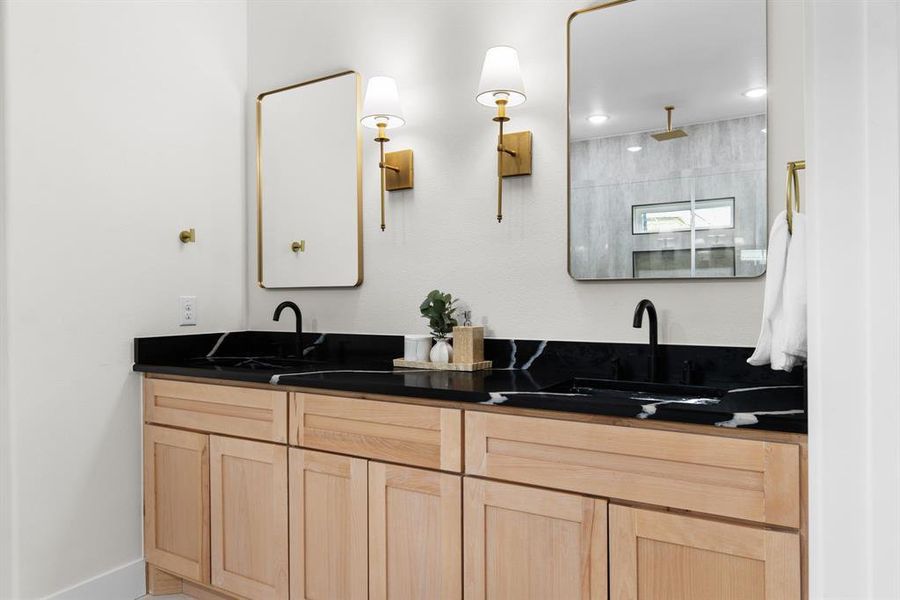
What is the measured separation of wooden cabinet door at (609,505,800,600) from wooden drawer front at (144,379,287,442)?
1.08 m

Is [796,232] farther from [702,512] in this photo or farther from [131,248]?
[131,248]

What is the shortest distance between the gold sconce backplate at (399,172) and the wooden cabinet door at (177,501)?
114cm

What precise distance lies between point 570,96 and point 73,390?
1.95 meters

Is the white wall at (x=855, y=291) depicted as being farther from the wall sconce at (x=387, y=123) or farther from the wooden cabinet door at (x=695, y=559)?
the wall sconce at (x=387, y=123)

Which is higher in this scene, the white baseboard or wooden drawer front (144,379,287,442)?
wooden drawer front (144,379,287,442)

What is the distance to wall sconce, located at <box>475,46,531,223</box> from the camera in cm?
211

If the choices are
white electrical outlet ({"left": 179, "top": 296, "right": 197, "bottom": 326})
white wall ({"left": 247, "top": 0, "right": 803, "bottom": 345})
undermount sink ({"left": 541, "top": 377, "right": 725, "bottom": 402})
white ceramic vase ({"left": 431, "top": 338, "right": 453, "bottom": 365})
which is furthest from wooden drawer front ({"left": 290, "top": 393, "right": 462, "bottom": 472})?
white electrical outlet ({"left": 179, "top": 296, "right": 197, "bottom": 326})

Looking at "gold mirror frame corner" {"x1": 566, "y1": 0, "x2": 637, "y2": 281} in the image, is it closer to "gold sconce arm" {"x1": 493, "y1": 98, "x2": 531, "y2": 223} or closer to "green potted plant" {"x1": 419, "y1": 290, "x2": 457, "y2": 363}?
"gold sconce arm" {"x1": 493, "y1": 98, "x2": 531, "y2": 223}

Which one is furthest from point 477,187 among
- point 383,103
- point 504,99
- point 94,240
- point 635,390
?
point 94,240

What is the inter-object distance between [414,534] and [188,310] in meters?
1.41

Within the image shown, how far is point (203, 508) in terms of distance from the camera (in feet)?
7.30

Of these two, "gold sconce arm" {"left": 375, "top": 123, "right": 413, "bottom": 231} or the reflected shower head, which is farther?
"gold sconce arm" {"left": 375, "top": 123, "right": 413, "bottom": 231}

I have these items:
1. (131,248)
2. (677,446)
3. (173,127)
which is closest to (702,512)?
(677,446)

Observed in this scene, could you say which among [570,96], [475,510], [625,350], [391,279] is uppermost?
[570,96]
